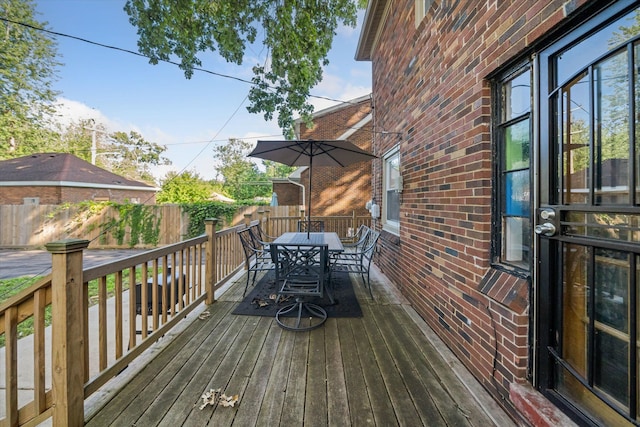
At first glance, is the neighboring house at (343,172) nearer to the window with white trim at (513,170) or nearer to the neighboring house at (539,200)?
the neighboring house at (539,200)

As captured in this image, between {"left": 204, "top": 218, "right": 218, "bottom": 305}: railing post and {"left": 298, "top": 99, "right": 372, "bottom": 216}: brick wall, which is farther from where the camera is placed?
{"left": 298, "top": 99, "right": 372, "bottom": 216}: brick wall

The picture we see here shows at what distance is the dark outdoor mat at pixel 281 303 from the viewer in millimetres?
3164

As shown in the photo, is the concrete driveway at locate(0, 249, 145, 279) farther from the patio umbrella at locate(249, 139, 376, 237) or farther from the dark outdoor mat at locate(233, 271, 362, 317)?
the patio umbrella at locate(249, 139, 376, 237)

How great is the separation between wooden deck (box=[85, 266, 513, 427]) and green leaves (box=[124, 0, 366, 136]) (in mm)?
5214

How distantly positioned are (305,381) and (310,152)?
3.01 m

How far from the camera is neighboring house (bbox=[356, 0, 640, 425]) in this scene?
1137mm

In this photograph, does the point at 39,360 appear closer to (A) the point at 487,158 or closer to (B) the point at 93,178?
(A) the point at 487,158

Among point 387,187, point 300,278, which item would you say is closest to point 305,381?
point 300,278

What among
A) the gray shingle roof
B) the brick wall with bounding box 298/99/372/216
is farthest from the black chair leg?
the gray shingle roof

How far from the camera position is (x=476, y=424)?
1565mm

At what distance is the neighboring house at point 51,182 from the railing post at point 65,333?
40.0 ft

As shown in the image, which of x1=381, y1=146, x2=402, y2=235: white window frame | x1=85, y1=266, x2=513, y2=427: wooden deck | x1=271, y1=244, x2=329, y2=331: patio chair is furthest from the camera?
x1=381, y1=146, x2=402, y2=235: white window frame

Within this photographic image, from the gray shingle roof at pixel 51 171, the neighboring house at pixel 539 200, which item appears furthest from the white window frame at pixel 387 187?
the gray shingle roof at pixel 51 171

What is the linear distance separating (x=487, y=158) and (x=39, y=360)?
10.00 feet
